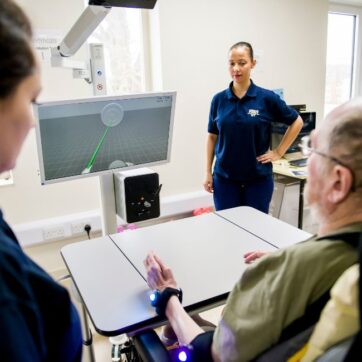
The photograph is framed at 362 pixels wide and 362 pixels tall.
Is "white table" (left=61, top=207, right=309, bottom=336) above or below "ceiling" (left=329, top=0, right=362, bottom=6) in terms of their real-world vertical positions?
below

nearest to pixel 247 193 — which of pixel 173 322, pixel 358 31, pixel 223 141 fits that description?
pixel 223 141

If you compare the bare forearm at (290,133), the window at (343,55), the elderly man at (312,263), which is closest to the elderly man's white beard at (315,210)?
the elderly man at (312,263)

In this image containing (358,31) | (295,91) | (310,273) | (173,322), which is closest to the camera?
(310,273)

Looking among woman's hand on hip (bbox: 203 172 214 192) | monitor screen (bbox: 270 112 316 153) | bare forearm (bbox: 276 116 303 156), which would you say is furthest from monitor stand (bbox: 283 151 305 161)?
woman's hand on hip (bbox: 203 172 214 192)

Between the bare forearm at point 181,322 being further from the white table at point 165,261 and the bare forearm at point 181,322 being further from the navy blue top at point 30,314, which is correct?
the navy blue top at point 30,314

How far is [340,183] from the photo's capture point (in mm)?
879

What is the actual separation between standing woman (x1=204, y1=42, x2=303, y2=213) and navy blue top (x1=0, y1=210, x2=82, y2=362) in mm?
1842

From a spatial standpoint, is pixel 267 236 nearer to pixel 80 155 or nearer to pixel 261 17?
pixel 80 155

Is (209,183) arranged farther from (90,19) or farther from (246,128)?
(90,19)

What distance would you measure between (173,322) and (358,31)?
13.3 ft

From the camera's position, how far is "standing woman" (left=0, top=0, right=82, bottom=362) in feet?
1.45

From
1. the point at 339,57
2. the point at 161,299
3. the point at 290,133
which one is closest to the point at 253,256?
the point at 161,299

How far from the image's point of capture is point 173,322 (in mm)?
1125

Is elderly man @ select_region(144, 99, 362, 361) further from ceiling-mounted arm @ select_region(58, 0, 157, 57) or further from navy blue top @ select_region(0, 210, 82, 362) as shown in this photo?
ceiling-mounted arm @ select_region(58, 0, 157, 57)
